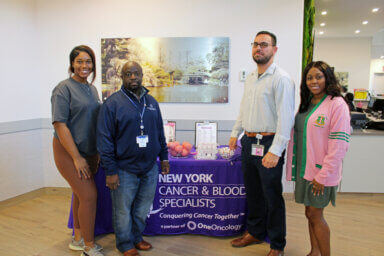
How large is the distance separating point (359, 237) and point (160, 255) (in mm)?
1929

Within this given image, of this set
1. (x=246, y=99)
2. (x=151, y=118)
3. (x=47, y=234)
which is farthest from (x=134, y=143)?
(x=47, y=234)

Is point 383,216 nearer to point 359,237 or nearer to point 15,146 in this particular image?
point 359,237

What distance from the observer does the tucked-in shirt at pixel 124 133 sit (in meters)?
1.98

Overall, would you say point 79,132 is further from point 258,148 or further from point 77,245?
point 258,148

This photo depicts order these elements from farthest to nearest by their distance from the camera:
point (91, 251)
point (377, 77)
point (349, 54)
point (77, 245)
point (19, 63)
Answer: point (377, 77) < point (349, 54) < point (19, 63) < point (77, 245) < point (91, 251)

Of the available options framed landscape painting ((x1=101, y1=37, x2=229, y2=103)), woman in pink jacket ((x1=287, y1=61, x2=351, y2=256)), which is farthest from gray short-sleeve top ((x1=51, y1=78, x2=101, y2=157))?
woman in pink jacket ((x1=287, y1=61, x2=351, y2=256))

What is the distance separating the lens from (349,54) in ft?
34.0

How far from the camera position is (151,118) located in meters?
2.12

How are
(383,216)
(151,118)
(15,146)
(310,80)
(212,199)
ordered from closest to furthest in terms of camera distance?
(310,80)
(151,118)
(212,199)
(383,216)
(15,146)

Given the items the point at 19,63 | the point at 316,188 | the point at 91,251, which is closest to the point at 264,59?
the point at 316,188

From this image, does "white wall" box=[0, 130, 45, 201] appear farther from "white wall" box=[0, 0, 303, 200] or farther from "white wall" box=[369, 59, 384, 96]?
"white wall" box=[369, 59, 384, 96]

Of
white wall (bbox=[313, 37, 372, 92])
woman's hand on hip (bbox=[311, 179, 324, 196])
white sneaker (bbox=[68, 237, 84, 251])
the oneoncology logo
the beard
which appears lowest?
white sneaker (bbox=[68, 237, 84, 251])

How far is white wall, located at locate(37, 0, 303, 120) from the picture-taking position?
11.0 feet

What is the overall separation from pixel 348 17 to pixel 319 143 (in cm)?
657
